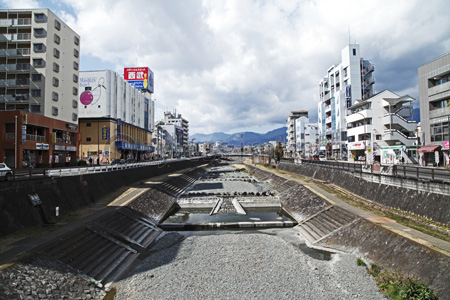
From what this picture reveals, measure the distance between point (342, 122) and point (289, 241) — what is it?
77389 millimetres

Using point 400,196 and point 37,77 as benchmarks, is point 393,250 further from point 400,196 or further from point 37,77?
point 37,77

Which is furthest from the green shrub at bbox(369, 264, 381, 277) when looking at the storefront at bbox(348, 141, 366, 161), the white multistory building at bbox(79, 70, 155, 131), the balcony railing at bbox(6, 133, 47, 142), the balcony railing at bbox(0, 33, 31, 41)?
the white multistory building at bbox(79, 70, 155, 131)

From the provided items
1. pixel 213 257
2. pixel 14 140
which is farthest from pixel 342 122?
pixel 14 140

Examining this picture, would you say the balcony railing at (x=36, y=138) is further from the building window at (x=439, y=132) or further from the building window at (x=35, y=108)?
the building window at (x=439, y=132)

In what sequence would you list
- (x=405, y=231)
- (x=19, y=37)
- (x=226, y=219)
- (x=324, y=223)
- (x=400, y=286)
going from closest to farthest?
(x=400, y=286) → (x=405, y=231) → (x=324, y=223) → (x=226, y=219) → (x=19, y=37)

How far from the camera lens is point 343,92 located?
294ft

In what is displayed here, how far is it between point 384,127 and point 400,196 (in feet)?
169

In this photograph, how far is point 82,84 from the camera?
95.0 meters

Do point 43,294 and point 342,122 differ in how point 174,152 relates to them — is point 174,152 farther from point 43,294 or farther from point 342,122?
point 43,294

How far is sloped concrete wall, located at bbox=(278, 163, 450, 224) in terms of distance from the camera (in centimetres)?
1849

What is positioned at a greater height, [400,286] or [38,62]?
[38,62]

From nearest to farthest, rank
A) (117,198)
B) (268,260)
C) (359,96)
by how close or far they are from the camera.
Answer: (268,260) < (117,198) < (359,96)

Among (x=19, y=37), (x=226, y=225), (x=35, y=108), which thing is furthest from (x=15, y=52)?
(x=226, y=225)

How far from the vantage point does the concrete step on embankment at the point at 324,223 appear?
22125 mm
